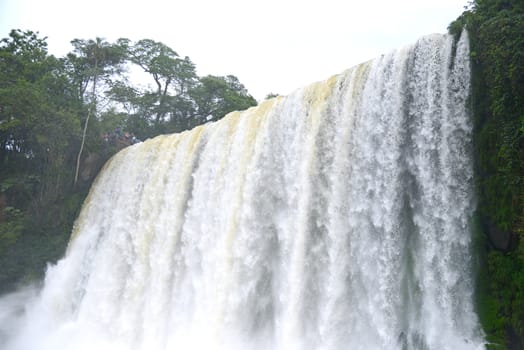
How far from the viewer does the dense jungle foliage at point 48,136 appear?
50.7 ft

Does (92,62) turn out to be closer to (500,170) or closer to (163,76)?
(163,76)

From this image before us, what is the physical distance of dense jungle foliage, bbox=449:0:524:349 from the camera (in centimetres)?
609

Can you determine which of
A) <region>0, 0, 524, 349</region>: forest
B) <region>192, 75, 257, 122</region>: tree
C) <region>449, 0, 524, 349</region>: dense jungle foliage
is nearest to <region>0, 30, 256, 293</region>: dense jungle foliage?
<region>0, 0, 524, 349</region>: forest

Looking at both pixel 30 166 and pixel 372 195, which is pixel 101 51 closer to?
pixel 30 166

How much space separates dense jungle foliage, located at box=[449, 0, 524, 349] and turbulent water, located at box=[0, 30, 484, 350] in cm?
23

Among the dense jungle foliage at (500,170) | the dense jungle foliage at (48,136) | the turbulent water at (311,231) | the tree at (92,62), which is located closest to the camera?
the dense jungle foliage at (500,170)

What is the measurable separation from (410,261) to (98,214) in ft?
37.7

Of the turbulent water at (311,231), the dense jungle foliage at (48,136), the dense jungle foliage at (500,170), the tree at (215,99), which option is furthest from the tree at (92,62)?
the dense jungle foliage at (500,170)

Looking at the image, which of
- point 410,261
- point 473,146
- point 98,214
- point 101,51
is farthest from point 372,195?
point 101,51

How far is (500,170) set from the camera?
648 centimetres

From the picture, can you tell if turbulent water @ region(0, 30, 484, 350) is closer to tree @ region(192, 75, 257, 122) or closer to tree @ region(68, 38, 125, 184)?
tree @ region(68, 38, 125, 184)

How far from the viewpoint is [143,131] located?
2330 centimetres

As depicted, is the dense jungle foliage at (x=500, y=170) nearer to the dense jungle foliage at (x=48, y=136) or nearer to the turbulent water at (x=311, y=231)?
the turbulent water at (x=311, y=231)

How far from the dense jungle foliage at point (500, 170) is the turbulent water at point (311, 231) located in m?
0.23
